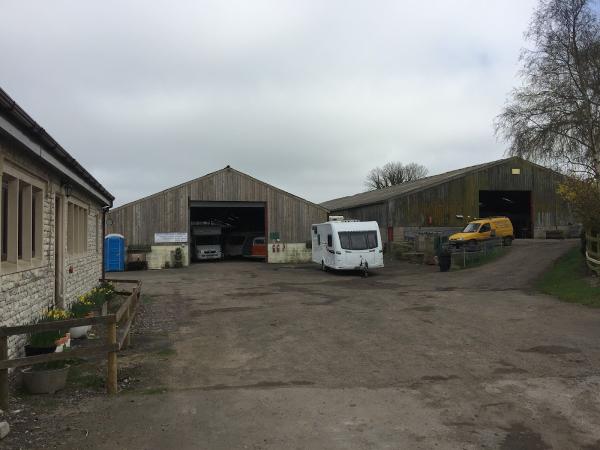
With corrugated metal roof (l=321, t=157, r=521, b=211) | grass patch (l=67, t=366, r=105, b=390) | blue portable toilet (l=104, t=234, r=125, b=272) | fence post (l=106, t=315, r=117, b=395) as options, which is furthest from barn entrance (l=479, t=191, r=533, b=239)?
fence post (l=106, t=315, r=117, b=395)

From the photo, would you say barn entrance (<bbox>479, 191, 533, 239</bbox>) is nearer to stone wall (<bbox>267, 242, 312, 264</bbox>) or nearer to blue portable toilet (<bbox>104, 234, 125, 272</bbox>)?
stone wall (<bbox>267, 242, 312, 264</bbox>)

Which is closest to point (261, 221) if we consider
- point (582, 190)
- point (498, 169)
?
point (498, 169)

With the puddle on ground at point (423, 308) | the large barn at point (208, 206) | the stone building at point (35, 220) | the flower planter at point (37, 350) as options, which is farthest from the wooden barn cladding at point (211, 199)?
the flower planter at point (37, 350)

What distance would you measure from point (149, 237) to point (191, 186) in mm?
4306

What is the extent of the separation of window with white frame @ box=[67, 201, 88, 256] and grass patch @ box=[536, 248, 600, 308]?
1293 centimetres

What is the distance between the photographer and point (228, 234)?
147 feet

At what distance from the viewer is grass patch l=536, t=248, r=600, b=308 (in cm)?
1383

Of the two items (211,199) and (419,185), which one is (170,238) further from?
(419,185)

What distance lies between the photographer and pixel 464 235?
30219 mm

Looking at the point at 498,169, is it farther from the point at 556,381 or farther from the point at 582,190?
the point at 556,381

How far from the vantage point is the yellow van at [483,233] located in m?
29.7

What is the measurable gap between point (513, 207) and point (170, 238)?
1115 inches

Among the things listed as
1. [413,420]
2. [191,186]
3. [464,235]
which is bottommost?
[413,420]

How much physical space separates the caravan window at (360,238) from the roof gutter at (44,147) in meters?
13.4
